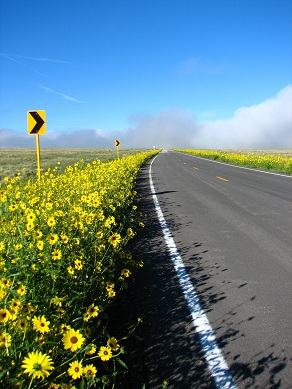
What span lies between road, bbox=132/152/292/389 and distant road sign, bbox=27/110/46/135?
3.96 meters

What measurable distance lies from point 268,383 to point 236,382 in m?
0.24

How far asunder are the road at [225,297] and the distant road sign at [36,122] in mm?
3963

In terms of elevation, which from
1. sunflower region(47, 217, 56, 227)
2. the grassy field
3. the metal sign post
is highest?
the metal sign post

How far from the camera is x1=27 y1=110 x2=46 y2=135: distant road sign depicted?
906cm

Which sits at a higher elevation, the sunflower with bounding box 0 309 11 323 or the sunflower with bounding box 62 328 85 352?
the sunflower with bounding box 0 309 11 323

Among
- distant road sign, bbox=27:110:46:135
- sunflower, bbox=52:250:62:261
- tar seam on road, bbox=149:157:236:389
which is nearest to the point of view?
tar seam on road, bbox=149:157:236:389

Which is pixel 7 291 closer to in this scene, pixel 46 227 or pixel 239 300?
pixel 46 227

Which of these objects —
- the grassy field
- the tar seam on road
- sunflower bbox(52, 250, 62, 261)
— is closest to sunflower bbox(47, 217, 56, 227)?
sunflower bbox(52, 250, 62, 261)

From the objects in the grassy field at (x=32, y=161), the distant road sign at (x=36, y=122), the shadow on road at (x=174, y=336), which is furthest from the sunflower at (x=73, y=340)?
the grassy field at (x=32, y=161)

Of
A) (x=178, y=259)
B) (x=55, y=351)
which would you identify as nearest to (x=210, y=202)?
(x=178, y=259)

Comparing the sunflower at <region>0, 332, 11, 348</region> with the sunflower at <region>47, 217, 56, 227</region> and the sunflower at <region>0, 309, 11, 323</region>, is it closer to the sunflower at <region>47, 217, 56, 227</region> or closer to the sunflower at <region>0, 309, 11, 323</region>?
the sunflower at <region>0, 309, 11, 323</region>

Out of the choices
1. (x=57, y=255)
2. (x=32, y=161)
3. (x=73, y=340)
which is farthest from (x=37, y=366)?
(x=32, y=161)

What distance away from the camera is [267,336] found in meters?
3.12

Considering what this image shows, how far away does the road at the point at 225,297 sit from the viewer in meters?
2.71
